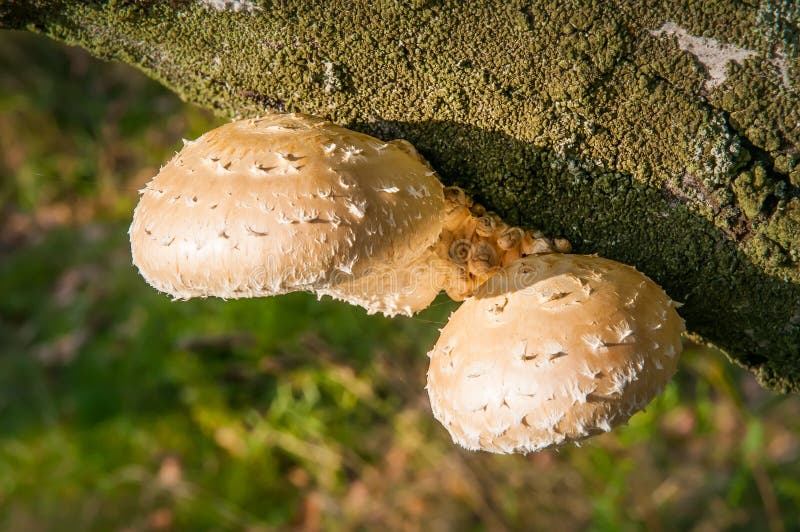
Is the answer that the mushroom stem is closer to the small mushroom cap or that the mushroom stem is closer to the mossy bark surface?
the mossy bark surface

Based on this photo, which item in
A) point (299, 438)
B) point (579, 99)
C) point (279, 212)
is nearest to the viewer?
point (279, 212)

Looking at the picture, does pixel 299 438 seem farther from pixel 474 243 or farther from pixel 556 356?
pixel 556 356

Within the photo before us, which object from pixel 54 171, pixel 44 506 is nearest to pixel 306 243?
pixel 44 506

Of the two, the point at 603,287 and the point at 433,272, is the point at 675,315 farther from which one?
the point at 433,272

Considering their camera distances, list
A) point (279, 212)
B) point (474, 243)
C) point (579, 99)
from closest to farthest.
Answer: point (279, 212) < point (579, 99) < point (474, 243)

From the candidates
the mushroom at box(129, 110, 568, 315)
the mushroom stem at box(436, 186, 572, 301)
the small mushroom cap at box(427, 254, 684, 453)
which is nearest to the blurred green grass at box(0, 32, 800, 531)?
the mushroom stem at box(436, 186, 572, 301)

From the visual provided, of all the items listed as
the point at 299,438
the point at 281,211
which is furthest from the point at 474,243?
the point at 299,438
